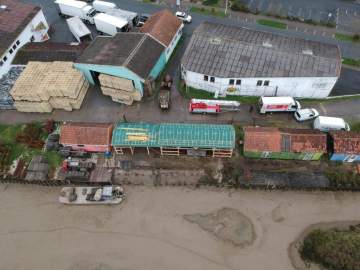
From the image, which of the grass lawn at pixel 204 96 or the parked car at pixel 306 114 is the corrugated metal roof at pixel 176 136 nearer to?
the grass lawn at pixel 204 96

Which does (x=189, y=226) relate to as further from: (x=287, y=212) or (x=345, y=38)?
(x=345, y=38)

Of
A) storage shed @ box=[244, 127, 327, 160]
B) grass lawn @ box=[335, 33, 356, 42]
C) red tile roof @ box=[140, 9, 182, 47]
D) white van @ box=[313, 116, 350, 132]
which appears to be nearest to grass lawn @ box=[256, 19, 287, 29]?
grass lawn @ box=[335, 33, 356, 42]

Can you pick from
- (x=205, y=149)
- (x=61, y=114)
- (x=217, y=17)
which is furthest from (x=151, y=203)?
(x=217, y=17)

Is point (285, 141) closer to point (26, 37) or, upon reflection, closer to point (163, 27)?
point (163, 27)

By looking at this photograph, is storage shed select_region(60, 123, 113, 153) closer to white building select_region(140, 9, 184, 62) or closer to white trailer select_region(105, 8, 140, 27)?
white building select_region(140, 9, 184, 62)

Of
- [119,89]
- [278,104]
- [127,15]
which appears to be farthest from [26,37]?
[278,104]
